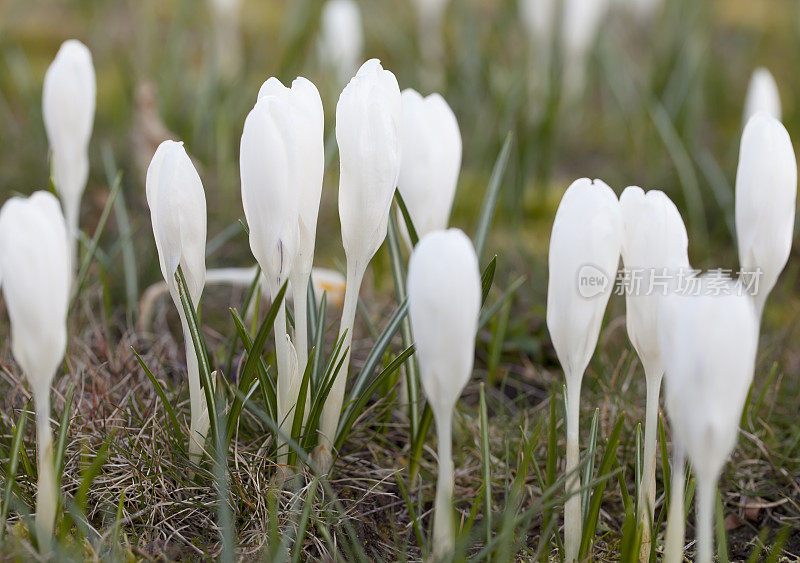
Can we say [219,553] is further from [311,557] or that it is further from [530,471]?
[530,471]

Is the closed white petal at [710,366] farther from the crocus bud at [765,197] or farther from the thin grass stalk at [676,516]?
the crocus bud at [765,197]

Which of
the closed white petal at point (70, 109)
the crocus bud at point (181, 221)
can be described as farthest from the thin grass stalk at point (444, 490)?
the closed white petal at point (70, 109)

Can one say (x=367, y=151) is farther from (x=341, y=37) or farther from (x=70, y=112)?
(x=341, y=37)

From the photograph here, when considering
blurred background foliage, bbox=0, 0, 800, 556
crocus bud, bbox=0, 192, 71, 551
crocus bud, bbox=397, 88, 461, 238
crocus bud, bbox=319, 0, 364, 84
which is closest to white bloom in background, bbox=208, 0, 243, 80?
blurred background foliage, bbox=0, 0, 800, 556

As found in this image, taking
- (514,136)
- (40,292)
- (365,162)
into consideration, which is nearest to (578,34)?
(514,136)

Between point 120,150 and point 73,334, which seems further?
point 120,150

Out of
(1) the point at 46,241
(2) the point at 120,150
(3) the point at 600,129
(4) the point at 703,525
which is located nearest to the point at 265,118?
(1) the point at 46,241
